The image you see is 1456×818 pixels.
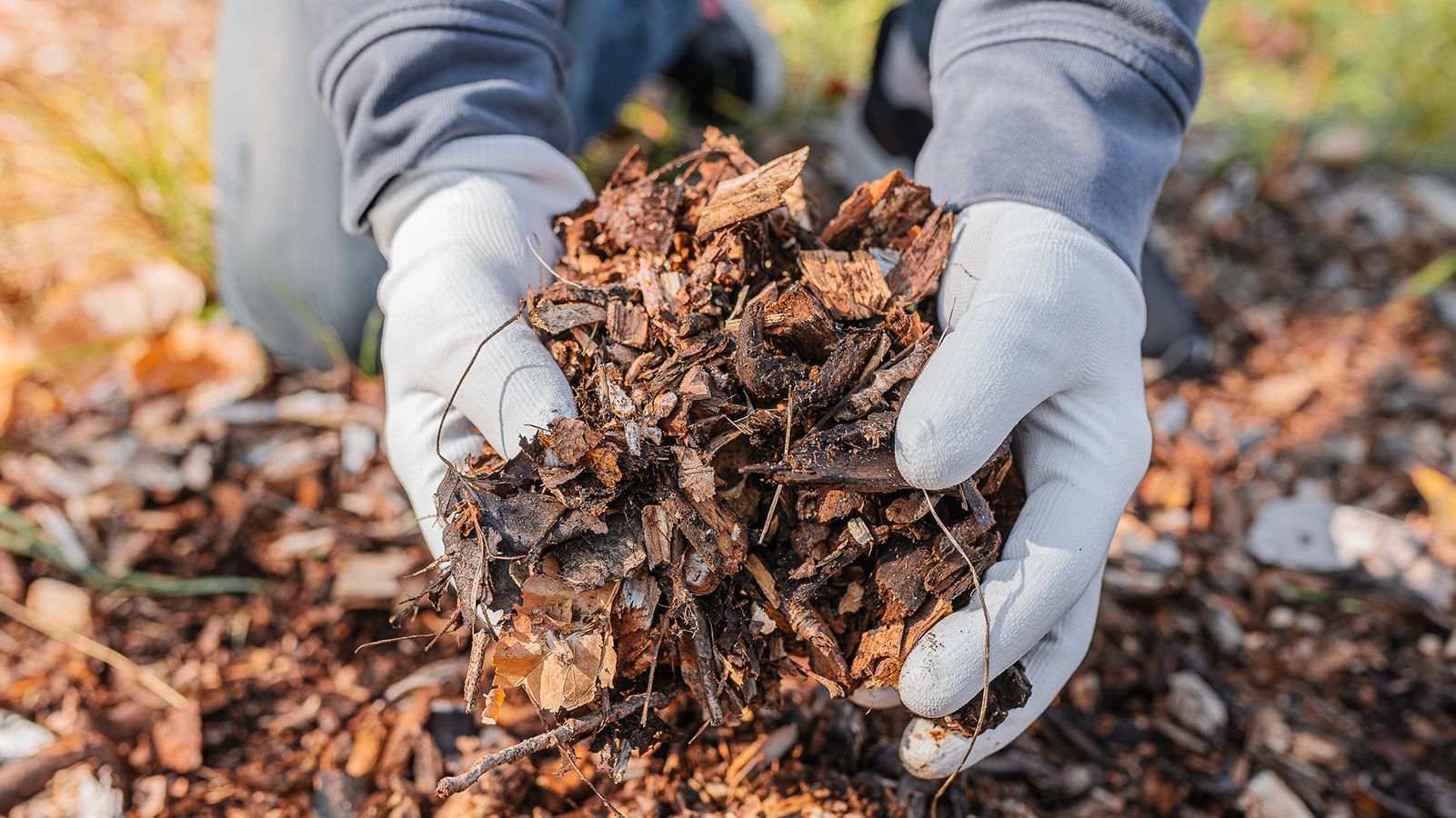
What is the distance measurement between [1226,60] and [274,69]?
444cm

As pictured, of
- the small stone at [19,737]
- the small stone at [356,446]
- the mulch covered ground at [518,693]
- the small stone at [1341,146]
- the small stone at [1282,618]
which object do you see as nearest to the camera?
the mulch covered ground at [518,693]

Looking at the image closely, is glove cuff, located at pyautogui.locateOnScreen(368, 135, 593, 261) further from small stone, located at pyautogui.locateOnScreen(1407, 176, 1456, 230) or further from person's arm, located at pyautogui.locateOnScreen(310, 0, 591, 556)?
small stone, located at pyautogui.locateOnScreen(1407, 176, 1456, 230)

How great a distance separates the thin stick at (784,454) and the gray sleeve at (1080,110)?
2.33ft

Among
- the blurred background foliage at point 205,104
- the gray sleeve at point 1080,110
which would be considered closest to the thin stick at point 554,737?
the gray sleeve at point 1080,110

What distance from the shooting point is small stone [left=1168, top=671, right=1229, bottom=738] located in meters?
1.99

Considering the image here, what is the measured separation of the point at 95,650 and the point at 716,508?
1.65 m

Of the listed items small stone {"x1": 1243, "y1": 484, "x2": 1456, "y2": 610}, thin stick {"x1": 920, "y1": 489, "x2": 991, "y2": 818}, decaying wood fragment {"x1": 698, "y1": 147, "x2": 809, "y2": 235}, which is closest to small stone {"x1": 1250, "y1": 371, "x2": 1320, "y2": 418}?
small stone {"x1": 1243, "y1": 484, "x2": 1456, "y2": 610}

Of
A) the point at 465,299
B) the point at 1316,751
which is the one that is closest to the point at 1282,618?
the point at 1316,751

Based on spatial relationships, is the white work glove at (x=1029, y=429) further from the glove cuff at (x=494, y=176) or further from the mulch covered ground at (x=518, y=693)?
the glove cuff at (x=494, y=176)

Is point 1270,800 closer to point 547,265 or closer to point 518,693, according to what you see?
point 518,693

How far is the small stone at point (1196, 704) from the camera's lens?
199 cm

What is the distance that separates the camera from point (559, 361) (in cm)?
159

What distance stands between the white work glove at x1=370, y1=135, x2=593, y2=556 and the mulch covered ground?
454mm

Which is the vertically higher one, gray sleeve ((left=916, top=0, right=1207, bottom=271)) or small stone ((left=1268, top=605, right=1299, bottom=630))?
gray sleeve ((left=916, top=0, right=1207, bottom=271))
